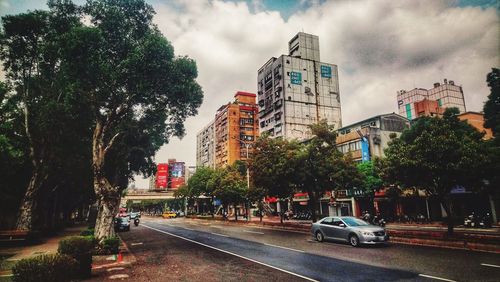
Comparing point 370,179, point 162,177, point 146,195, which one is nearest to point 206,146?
point 162,177

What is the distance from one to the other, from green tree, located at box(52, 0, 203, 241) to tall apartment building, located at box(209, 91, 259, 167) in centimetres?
7908

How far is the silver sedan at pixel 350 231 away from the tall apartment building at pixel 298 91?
2173 inches

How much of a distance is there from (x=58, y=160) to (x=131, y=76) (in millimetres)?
12452

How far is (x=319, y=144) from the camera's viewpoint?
26.4 m

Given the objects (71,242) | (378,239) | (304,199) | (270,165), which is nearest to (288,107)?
(304,199)

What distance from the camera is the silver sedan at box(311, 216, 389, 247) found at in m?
14.8

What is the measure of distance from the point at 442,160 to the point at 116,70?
18.3 m

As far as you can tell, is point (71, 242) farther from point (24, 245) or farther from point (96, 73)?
point (24, 245)

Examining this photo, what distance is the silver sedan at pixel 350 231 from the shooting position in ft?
48.4

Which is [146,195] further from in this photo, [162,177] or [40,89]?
[40,89]

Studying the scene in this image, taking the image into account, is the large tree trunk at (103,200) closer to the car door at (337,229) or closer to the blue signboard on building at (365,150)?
the car door at (337,229)

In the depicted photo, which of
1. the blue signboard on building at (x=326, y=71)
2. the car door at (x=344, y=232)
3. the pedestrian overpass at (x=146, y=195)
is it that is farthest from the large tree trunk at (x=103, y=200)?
the pedestrian overpass at (x=146, y=195)

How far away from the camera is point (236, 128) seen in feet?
335

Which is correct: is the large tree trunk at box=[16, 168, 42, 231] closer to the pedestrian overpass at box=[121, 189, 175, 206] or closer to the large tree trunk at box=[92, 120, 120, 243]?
the large tree trunk at box=[92, 120, 120, 243]
